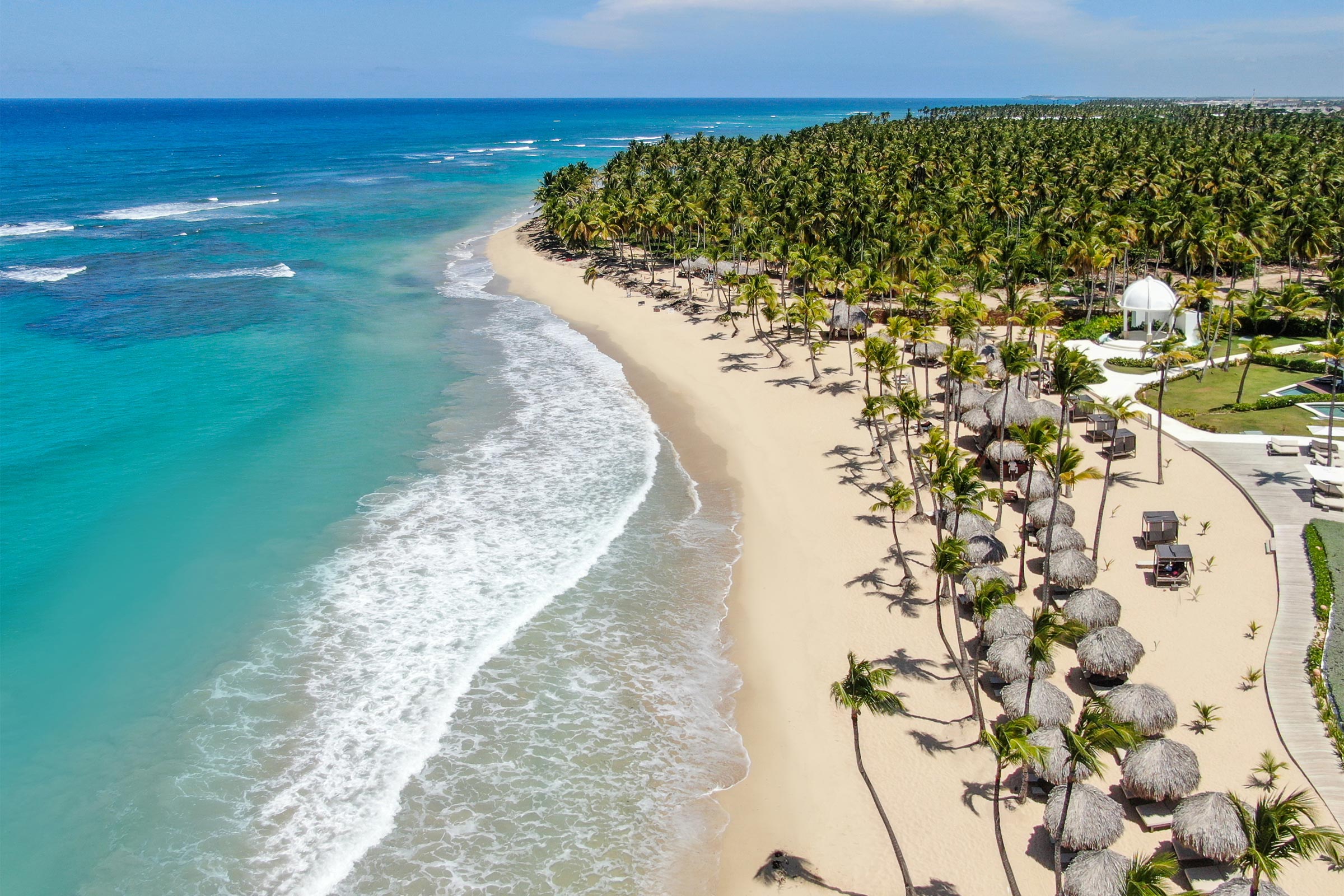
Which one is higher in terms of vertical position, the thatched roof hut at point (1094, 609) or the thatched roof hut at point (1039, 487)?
the thatched roof hut at point (1039, 487)

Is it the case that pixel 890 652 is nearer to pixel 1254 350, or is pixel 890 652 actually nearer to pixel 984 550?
pixel 984 550

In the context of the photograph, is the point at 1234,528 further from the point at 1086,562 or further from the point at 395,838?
the point at 395,838

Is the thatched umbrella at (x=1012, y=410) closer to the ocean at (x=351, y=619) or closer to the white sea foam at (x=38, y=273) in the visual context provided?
the ocean at (x=351, y=619)

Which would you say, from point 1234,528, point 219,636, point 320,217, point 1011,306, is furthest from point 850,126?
point 219,636

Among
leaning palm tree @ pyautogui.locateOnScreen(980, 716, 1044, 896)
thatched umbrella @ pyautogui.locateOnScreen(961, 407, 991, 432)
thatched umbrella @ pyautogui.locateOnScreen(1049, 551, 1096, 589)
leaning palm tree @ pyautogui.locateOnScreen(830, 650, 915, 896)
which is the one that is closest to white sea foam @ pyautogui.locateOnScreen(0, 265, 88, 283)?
thatched umbrella @ pyautogui.locateOnScreen(961, 407, 991, 432)

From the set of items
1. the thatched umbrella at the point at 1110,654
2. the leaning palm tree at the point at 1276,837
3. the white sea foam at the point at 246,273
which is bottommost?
the thatched umbrella at the point at 1110,654

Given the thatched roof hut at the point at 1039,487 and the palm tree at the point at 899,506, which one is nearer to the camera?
the palm tree at the point at 899,506

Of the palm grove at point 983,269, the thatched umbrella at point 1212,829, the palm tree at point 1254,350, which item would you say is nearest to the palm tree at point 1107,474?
the palm grove at point 983,269

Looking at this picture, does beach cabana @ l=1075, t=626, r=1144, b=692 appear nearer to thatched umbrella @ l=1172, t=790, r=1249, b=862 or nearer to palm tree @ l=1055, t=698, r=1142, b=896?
thatched umbrella @ l=1172, t=790, r=1249, b=862
